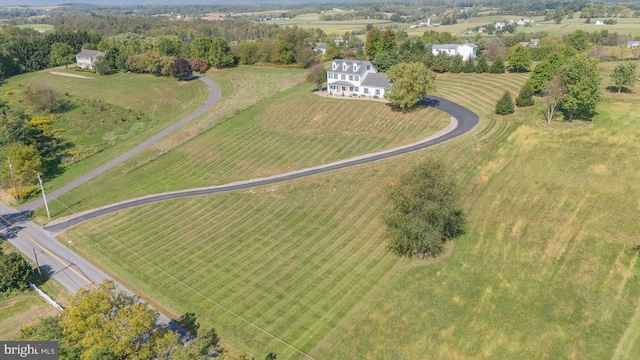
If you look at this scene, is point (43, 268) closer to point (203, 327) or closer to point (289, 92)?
point (203, 327)

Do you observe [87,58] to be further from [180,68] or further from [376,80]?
[376,80]

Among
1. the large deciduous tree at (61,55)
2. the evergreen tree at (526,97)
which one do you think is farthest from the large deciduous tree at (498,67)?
the large deciduous tree at (61,55)

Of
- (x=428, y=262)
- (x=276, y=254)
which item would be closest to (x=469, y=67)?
(x=428, y=262)

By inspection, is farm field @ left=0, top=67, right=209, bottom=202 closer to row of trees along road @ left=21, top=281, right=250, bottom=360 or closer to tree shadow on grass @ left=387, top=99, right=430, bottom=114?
row of trees along road @ left=21, top=281, right=250, bottom=360

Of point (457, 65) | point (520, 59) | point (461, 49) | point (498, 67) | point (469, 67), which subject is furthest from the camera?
point (461, 49)

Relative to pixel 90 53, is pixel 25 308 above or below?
below

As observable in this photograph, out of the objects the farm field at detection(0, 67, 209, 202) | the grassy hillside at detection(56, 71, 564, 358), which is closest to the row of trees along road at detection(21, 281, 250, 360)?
the grassy hillside at detection(56, 71, 564, 358)
